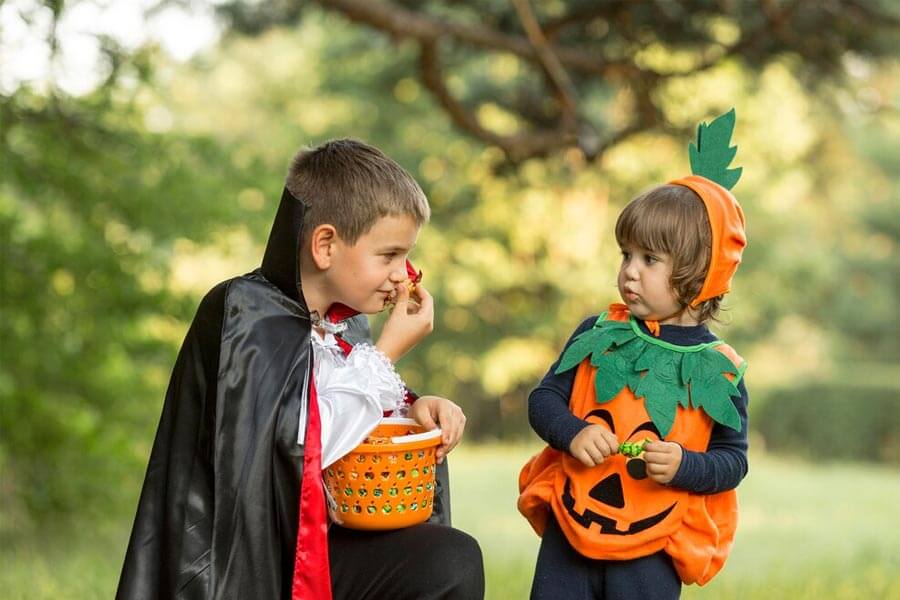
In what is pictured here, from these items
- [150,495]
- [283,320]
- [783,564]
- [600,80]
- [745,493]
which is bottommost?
[745,493]

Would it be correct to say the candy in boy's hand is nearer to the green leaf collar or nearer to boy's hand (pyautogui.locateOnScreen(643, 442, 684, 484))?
the green leaf collar

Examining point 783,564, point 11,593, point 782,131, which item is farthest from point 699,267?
point 782,131

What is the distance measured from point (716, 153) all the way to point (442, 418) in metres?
1.05

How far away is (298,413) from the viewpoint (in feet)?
8.88

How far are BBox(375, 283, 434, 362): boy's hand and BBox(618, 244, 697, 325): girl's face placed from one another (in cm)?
52

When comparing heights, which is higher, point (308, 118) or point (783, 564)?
point (308, 118)

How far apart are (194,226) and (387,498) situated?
416cm

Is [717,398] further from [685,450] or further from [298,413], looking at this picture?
[298,413]

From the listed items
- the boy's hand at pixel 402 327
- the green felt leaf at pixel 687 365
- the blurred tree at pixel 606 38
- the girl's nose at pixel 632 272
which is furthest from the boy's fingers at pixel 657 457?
the blurred tree at pixel 606 38

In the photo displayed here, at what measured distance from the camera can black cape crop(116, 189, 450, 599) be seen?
105 inches

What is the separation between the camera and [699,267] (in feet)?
9.53

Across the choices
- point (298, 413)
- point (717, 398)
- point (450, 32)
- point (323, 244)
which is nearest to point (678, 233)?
point (717, 398)

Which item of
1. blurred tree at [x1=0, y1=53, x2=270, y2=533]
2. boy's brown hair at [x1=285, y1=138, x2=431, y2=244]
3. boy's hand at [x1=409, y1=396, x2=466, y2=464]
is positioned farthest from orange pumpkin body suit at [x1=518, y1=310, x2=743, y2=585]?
blurred tree at [x1=0, y1=53, x2=270, y2=533]

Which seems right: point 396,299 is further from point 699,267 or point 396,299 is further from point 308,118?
point 308,118
